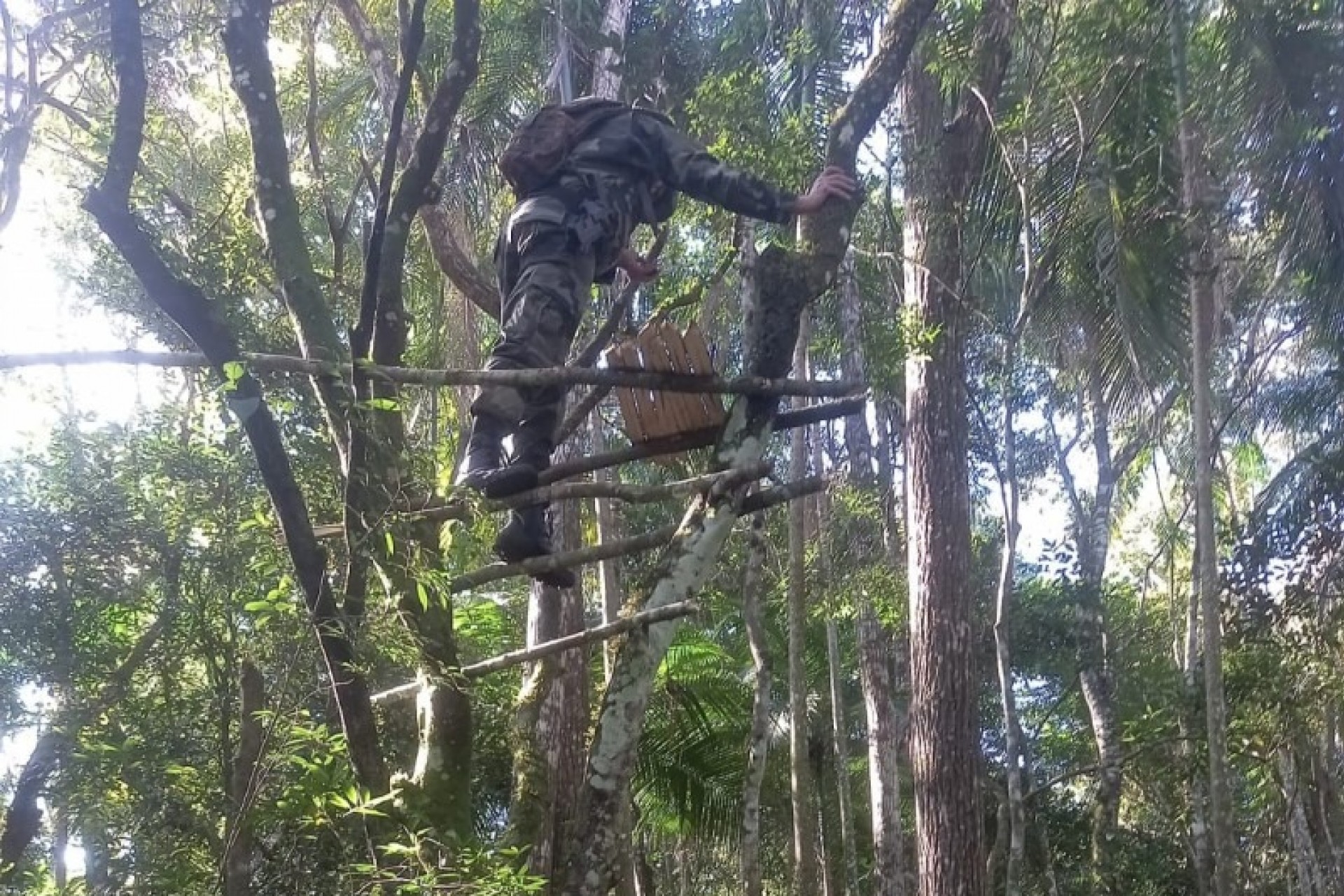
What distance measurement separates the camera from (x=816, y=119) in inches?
192

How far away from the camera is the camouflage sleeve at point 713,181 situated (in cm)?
287

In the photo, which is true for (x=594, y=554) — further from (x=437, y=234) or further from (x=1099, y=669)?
(x=1099, y=669)

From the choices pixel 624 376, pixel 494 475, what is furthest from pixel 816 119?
pixel 494 475

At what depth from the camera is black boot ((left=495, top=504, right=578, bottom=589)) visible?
285 centimetres

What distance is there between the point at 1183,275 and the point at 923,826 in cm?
391

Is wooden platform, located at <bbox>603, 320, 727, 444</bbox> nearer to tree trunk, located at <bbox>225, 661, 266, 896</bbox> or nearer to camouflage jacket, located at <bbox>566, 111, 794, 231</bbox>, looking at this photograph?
camouflage jacket, located at <bbox>566, 111, 794, 231</bbox>

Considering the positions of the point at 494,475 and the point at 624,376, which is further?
the point at 624,376

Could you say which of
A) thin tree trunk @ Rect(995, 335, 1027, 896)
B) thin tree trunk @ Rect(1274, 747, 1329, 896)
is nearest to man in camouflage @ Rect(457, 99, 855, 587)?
thin tree trunk @ Rect(995, 335, 1027, 896)

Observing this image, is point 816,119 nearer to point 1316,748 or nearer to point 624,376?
point 624,376

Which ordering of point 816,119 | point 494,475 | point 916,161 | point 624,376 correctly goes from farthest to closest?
point 916,161 < point 816,119 < point 624,376 < point 494,475

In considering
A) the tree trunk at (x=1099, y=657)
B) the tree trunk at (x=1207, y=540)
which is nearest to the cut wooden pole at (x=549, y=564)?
the tree trunk at (x=1207, y=540)

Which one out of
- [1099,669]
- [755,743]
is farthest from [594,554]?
[1099,669]

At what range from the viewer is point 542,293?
295 cm

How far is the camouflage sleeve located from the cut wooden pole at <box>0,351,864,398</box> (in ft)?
1.51
